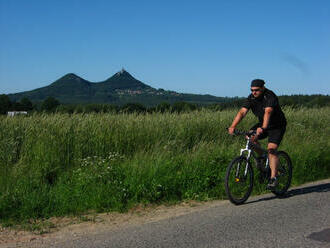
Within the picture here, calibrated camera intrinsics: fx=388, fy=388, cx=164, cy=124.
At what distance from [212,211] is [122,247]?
6.83 ft

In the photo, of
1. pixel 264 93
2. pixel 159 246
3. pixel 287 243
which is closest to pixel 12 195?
pixel 159 246

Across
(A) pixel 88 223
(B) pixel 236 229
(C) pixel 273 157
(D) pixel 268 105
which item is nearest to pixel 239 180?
(C) pixel 273 157

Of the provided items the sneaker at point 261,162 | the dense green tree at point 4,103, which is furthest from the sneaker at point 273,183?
the dense green tree at point 4,103

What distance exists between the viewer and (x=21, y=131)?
10.3m

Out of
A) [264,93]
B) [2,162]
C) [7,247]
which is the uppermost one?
[264,93]

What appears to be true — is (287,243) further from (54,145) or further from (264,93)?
(54,145)

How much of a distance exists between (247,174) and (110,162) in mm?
2865

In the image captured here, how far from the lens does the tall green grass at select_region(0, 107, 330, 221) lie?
645cm

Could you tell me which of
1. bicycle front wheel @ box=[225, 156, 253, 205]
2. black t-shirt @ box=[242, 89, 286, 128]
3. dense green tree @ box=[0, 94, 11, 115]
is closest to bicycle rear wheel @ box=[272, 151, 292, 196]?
black t-shirt @ box=[242, 89, 286, 128]

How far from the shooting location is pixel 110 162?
26.8ft

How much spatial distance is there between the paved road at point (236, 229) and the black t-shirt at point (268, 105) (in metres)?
1.51

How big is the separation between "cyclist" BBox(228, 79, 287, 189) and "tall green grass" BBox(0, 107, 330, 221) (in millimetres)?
1101

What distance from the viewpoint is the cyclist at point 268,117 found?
703cm

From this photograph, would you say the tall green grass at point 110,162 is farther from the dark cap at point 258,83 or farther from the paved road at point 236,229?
the dark cap at point 258,83
